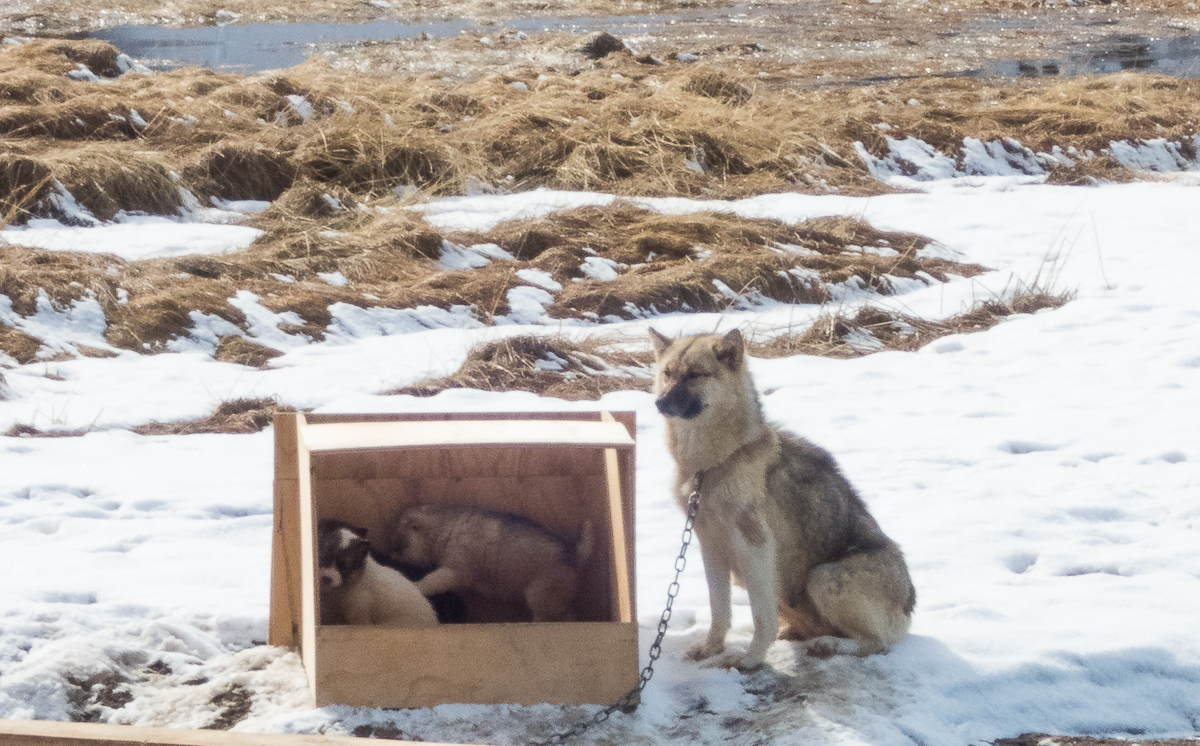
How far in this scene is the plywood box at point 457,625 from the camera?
9.54ft

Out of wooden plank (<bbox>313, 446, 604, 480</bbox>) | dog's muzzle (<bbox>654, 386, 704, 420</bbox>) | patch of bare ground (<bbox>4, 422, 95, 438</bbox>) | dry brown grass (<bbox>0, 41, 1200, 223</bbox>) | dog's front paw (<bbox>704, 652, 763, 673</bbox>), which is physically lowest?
dog's front paw (<bbox>704, 652, 763, 673</bbox>)

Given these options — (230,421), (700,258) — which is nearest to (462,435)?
(230,421)

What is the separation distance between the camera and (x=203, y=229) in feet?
30.1

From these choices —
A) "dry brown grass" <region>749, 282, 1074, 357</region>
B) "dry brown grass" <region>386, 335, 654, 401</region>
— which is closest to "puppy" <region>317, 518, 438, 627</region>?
"dry brown grass" <region>386, 335, 654, 401</region>

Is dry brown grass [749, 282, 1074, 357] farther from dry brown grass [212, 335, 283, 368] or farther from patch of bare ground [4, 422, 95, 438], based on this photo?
patch of bare ground [4, 422, 95, 438]

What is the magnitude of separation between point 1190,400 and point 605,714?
4962mm

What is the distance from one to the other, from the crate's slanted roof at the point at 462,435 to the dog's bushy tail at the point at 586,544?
2.00 feet

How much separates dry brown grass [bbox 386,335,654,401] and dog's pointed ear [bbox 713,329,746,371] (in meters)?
2.92

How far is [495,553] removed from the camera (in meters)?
3.77

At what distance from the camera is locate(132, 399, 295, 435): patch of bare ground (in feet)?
A: 18.6

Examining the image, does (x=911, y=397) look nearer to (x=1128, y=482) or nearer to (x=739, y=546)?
(x=1128, y=482)

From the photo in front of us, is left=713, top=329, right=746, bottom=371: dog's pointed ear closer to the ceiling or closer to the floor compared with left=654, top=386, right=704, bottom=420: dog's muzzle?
closer to the ceiling

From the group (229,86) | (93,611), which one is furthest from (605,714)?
(229,86)

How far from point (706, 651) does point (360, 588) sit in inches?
46.8
